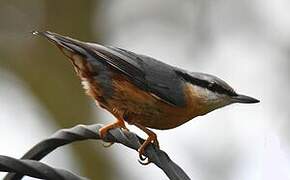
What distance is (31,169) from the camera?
87.2 inches

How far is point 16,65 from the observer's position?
652cm

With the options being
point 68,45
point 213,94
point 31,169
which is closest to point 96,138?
point 31,169

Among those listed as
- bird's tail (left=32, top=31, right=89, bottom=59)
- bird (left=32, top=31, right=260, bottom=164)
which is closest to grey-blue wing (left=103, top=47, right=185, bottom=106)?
bird (left=32, top=31, right=260, bottom=164)

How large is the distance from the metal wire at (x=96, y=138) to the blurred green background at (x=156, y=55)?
3366 mm

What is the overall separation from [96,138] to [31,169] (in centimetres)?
29

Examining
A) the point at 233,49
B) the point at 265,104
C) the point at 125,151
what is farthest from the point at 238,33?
the point at 125,151

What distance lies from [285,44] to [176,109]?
11.3 feet

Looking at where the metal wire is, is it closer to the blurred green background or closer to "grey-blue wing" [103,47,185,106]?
"grey-blue wing" [103,47,185,106]

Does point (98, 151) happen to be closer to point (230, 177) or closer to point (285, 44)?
point (230, 177)

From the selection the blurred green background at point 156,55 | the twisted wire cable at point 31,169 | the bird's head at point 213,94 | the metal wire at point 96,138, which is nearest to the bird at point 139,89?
the bird's head at point 213,94

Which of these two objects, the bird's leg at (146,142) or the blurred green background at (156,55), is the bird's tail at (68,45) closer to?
the bird's leg at (146,142)

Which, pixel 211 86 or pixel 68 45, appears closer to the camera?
pixel 68 45

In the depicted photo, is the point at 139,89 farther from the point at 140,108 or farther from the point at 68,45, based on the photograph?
the point at 68,45

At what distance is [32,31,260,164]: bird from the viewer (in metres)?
2.99
